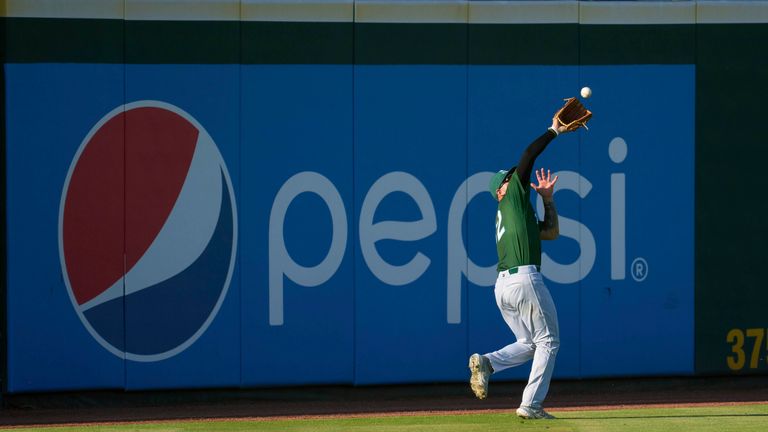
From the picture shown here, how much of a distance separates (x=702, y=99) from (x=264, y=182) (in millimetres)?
3696

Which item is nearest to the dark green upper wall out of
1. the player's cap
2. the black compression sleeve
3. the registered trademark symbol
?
the registered trademark symbol

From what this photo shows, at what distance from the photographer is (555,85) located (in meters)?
10.0

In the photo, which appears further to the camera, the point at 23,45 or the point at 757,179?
the point at 757,179

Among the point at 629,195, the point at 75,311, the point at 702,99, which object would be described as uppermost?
the point at 702,99

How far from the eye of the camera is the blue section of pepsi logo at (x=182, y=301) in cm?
965

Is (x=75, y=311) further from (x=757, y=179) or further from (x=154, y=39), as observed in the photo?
(x=757, y=179)

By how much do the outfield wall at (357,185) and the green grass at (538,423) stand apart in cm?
145

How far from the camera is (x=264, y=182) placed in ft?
32.1

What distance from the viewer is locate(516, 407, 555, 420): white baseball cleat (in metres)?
7.64

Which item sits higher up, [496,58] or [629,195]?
[496,58]

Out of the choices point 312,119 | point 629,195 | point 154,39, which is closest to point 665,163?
point 629,195

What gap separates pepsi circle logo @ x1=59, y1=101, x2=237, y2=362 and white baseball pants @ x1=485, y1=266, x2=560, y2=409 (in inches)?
114

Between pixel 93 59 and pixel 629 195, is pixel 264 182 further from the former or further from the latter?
pixel 629 195

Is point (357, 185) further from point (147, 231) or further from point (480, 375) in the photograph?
point (480, 375)
